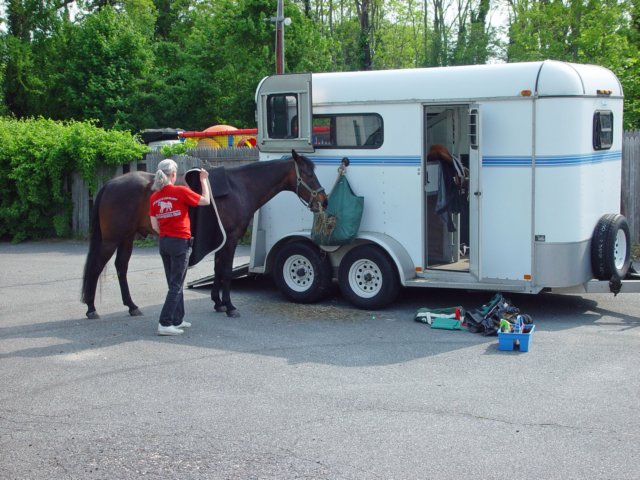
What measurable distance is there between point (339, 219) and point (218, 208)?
4.96ft

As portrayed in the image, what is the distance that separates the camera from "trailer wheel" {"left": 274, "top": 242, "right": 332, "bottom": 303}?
11.0 m

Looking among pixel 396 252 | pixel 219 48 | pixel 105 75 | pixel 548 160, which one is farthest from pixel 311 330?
pixel 105 75

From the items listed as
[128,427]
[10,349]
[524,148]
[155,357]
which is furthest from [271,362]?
[524,148]

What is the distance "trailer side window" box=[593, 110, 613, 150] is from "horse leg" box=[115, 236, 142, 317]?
577 cm

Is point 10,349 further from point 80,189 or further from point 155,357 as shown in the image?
point 80,189

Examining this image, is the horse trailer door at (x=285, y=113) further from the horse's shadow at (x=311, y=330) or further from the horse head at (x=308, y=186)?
the horse's shadow at (x=311, y=330)

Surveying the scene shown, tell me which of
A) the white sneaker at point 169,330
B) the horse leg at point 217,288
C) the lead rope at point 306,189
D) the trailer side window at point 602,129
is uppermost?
the trailer side window at point 602,129

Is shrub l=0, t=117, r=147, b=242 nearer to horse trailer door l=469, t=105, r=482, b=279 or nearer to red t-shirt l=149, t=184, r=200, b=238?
red t-shirt l=149, t=184, r=200, b=238

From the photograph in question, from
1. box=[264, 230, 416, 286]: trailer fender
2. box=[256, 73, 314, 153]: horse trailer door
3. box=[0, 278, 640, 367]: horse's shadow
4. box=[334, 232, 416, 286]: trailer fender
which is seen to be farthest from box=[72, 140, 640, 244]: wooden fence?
box=[334, 232, 416, 286]: trailer fender

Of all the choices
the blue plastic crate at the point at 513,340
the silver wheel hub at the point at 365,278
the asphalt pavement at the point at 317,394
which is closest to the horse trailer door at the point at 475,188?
the asphalt pavement at the point at 317,394

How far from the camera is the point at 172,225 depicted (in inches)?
367

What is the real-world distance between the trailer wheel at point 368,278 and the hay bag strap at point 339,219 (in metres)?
0.31

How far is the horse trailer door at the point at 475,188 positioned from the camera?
9.77 meters

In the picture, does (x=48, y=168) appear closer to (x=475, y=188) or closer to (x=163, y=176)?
(x=163, y=176)
